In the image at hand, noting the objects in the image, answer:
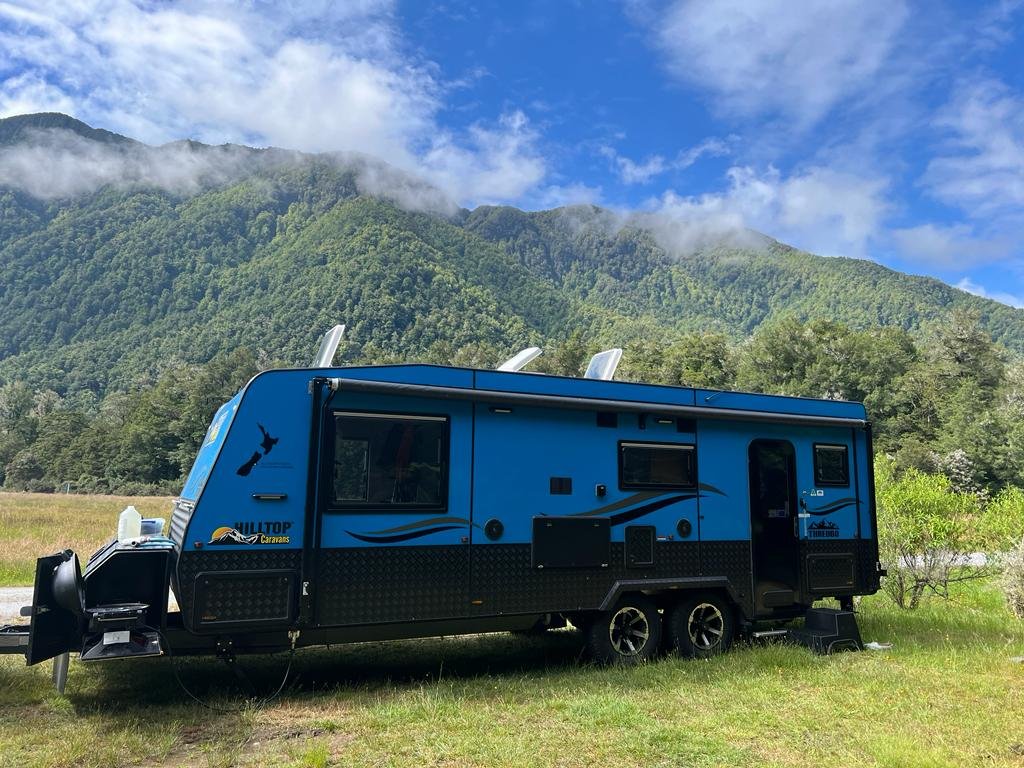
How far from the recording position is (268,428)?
615 cm

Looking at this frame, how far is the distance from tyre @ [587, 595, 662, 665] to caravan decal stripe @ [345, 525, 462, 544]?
6.45 ft

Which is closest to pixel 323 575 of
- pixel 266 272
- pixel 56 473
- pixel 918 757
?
pixel 918 757

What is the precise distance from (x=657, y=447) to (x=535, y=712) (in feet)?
10.3

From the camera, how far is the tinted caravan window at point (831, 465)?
9039mm

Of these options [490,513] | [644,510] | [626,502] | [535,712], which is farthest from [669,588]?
[535,712]

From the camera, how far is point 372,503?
6.45 metres

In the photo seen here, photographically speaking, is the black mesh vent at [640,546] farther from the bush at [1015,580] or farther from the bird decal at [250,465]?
the bush at [1015,580]

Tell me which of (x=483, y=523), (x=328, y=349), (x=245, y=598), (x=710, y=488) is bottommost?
(x=245, y=598)

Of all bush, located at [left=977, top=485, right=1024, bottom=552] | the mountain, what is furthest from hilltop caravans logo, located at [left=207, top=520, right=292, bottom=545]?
the mountain

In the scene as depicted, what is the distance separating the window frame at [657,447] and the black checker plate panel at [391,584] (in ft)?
6.32

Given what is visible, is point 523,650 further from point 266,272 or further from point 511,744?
point 266,272

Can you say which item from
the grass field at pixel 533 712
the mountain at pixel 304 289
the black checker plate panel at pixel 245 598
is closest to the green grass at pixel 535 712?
the grass field at pixel 533 712

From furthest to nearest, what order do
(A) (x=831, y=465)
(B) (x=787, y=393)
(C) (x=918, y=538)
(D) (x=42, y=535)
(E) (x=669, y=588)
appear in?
(B) (x=787, y=393) → (D) (x=42, y=535) → (C) (x=918, y=538) → (A) (x=831, y=465) → (E) (x=669, y=588)

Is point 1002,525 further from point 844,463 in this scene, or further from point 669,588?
point 669,588
